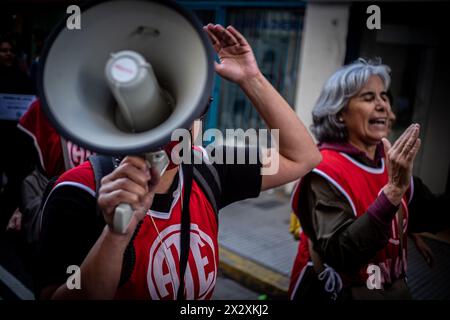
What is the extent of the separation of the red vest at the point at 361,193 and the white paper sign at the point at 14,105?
2.72 metres

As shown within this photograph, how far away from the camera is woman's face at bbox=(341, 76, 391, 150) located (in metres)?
2.12

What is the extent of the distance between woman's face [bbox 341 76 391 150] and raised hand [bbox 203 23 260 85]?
2.90 ft

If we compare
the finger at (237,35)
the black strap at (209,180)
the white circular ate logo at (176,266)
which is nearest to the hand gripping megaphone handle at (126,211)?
the white circular ate logo at (176,266)

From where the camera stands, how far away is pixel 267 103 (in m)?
1.49

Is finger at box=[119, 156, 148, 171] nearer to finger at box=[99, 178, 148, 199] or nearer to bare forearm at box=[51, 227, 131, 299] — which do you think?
finger at box=[99, 178, 148, 199]

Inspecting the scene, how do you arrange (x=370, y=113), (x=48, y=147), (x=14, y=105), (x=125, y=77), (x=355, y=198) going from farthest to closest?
(x=14, y=105)
(x=48, y=147)
(x=370, y=113)
(x=355, y=198)
(x=125, y=77)

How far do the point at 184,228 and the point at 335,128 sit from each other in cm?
120

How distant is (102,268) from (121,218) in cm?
22

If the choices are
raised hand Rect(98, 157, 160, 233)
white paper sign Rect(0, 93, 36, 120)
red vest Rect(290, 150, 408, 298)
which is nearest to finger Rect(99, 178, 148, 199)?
raised hand Rect(98, 157, 160, 233)

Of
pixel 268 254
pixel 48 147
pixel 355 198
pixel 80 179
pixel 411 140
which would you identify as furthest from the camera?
pixel 268 254

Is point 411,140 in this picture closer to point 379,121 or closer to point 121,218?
point 379,121

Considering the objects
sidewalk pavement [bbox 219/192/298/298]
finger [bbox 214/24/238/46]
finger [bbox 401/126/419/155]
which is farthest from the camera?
sidewalk pavement [bbox 219/192/298/298]

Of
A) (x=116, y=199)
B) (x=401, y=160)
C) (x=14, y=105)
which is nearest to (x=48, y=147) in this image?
(x=14, y=105)

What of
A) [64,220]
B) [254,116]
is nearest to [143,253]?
[64,220]
